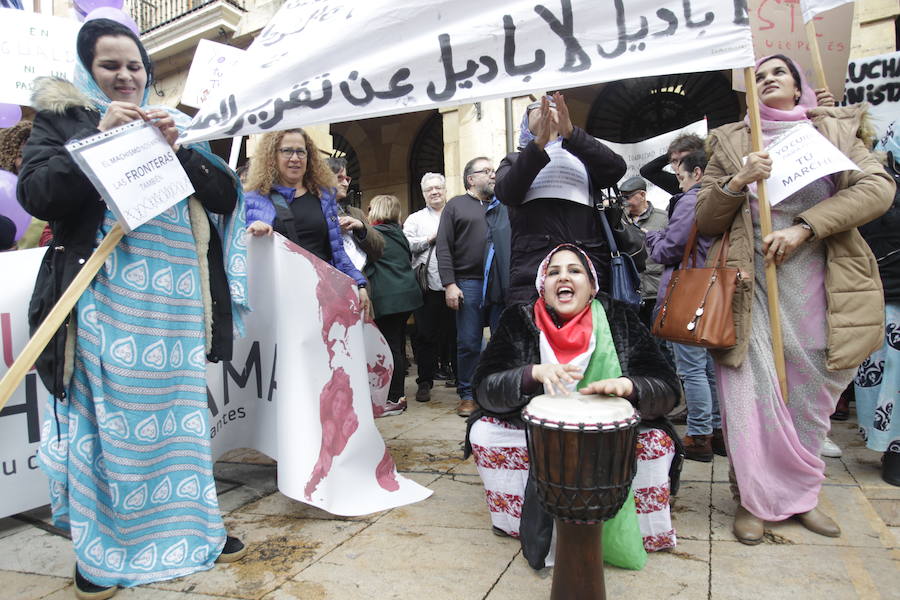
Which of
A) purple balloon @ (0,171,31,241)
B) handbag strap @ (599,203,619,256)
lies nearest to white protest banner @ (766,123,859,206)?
handbag strap @ (599,203,619,256)

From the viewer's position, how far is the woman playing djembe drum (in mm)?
2281

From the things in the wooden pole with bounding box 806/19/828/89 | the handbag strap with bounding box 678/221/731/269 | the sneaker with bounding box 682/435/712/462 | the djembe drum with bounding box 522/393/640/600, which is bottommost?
the sneaker with bounding box 682/435/712/462

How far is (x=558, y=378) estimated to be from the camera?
2174mm

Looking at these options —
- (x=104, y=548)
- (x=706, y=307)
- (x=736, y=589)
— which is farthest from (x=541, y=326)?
(x=104, y=548)

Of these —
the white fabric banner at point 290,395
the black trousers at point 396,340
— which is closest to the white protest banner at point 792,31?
the white fabric banner at point 290,395

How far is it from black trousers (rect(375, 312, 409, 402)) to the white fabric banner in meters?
2.01

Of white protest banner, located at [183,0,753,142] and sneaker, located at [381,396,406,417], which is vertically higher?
white protest banner, located at [183,0,753,142]

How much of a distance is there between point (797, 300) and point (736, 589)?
4.18ft

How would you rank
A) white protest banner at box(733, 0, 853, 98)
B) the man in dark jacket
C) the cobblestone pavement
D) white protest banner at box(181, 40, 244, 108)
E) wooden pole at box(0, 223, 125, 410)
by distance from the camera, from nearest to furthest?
wooden pole at box(0, 223, 125, 410) → the cobblestone pavement → white protest banner at box(733, 0, 853, 98) → white protest banner at box(181, 40, 244, 108) → the man in dark jacket

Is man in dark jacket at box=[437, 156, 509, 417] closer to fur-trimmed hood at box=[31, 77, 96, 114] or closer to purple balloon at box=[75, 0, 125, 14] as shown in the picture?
purple balloon at box=[75, 0, 125, 14]

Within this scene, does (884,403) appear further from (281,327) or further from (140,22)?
(140,22)

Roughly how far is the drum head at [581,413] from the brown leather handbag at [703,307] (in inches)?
31.5

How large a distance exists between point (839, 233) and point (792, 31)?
172cm

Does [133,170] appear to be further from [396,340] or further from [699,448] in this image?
[396,340]
